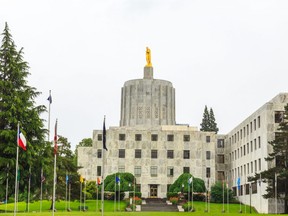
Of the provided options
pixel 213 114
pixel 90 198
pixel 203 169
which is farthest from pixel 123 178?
pixel 213 114

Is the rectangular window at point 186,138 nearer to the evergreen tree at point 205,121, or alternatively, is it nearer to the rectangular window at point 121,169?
the rectangular window at point 121,169

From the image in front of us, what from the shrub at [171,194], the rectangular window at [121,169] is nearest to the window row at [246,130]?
the shrub at [171,194]

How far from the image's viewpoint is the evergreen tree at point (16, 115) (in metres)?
50.1

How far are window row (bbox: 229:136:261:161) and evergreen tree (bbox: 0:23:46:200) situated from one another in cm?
3377

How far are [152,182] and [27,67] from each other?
4141 centimetres

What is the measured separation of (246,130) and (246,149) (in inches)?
111

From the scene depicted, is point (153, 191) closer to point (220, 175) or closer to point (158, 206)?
point (158, 206)

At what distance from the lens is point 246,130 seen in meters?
83.4

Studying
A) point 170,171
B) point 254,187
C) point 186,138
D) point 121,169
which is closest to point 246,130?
point 254,187

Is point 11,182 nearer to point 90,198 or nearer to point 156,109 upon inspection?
point 90,198

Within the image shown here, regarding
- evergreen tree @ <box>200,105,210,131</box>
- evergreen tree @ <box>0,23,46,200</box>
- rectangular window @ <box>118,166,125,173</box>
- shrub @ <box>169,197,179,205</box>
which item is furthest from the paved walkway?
evergreen tree @ <box>200,105,210,131</box>

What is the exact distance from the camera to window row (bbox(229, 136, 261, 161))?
7631cm

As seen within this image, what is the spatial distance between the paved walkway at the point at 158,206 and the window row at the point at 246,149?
1381cm

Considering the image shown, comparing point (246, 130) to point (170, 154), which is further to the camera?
point (170, 154)
